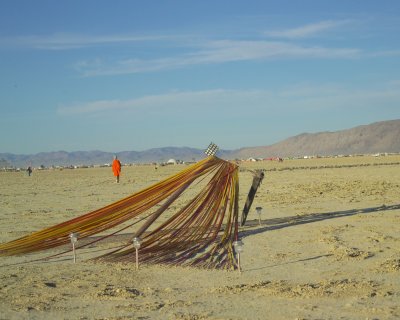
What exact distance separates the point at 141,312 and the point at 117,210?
144 inches

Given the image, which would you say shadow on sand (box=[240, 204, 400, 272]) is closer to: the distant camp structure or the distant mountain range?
the distant camp structure

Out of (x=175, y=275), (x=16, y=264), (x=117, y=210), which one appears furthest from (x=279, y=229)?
(x=16, y=264)

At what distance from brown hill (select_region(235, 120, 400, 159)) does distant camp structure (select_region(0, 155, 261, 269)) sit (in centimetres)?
12148

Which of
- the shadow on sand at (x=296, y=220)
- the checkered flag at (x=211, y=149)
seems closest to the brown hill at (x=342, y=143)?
the shadow on sand at (x=296, y=220)

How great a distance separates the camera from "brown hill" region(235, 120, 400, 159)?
13650cm

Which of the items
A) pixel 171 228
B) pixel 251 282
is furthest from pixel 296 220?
pixel 251 282

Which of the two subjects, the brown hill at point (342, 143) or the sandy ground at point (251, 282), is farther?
the brown hill at point (342, 143)

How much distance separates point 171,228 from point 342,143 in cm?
14392

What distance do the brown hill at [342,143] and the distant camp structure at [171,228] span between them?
121481mm

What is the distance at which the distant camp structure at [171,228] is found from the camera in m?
8.80

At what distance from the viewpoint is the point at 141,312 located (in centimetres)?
596

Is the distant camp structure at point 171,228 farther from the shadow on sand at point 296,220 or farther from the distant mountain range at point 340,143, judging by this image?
the distant mountain range at point 340,143

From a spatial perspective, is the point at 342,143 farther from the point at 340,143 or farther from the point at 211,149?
the point at 211,149

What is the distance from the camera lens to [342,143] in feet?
488
